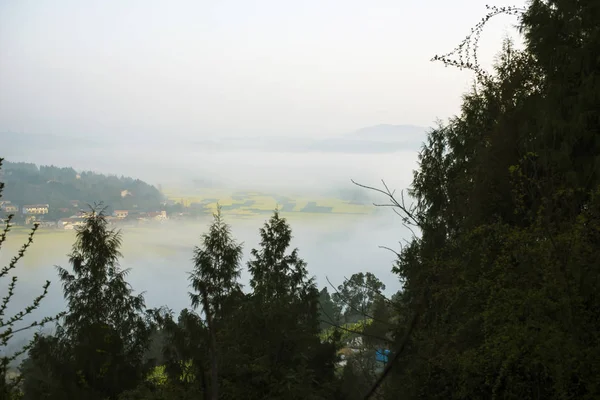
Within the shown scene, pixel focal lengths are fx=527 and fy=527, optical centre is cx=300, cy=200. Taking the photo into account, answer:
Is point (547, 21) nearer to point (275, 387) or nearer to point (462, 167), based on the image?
point (462, 167)

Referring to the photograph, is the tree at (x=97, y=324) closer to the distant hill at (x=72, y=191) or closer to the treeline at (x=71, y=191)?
the distant hill at (x=72, y=191)

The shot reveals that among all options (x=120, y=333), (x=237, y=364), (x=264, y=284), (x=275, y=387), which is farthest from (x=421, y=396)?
(x=120, y=333)

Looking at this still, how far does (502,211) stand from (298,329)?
174 inches

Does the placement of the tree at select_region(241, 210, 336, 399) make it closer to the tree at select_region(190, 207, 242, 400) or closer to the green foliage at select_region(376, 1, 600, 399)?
the tree at select_region(190, 207, 242, 400)

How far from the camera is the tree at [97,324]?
14.2m

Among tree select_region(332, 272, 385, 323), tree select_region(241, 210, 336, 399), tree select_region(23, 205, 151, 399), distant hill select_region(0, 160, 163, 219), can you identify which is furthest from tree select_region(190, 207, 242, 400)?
distant hill select_region(0, 160, 163, 219)

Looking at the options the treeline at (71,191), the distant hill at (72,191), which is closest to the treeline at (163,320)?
the distant hill at (72,191)

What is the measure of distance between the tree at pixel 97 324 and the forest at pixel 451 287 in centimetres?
5

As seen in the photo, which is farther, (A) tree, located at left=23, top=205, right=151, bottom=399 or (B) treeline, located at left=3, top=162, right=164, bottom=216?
(B) treeline, located at left=3, top=162, right=164, bottom=216

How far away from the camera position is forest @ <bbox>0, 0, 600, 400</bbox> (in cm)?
489

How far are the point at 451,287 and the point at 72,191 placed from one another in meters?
134

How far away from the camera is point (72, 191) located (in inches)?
5010

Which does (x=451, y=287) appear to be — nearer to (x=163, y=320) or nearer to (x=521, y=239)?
(x=521, y=239)

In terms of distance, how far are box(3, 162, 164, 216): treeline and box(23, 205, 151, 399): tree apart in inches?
3417
